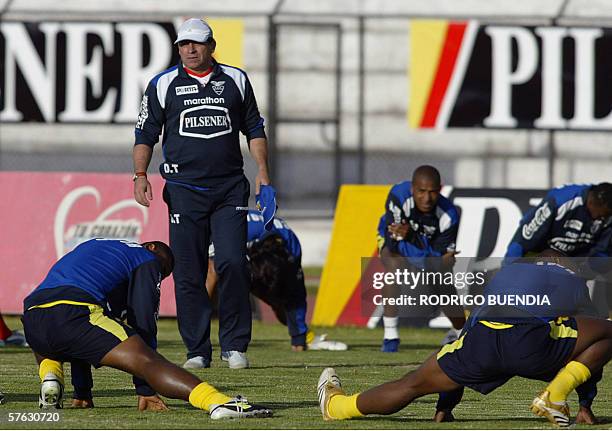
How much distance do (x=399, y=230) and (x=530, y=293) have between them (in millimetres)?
5728

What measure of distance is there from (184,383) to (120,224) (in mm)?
9321

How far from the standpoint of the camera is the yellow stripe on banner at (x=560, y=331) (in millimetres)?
8656

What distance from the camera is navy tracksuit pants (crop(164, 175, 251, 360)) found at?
12.1m

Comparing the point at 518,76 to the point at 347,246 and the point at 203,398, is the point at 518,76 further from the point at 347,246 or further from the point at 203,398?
the point at 203,398

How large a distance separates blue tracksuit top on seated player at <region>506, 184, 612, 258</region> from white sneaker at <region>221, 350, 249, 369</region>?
278 centimetres

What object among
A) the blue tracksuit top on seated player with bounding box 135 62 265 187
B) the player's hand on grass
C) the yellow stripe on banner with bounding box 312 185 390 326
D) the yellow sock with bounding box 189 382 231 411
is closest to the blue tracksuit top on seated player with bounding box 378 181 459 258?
the blue tracksuit top on seated player with bounding box 135 62 265 187

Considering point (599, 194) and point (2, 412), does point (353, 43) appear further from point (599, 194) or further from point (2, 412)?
point (2, 412)

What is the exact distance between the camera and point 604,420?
8.98 meters

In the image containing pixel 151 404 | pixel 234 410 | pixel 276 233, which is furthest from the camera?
pixel 276 233

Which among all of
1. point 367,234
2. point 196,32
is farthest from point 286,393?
point 367,234

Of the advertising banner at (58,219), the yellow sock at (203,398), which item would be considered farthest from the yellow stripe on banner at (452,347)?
the advertising banner at (58,219)

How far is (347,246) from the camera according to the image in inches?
691

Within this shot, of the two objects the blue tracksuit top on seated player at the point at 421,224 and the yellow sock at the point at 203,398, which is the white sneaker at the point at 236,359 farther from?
the yellow sock at the point at 203,398

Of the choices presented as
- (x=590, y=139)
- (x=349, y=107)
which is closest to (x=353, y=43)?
(x=349, y=107)
